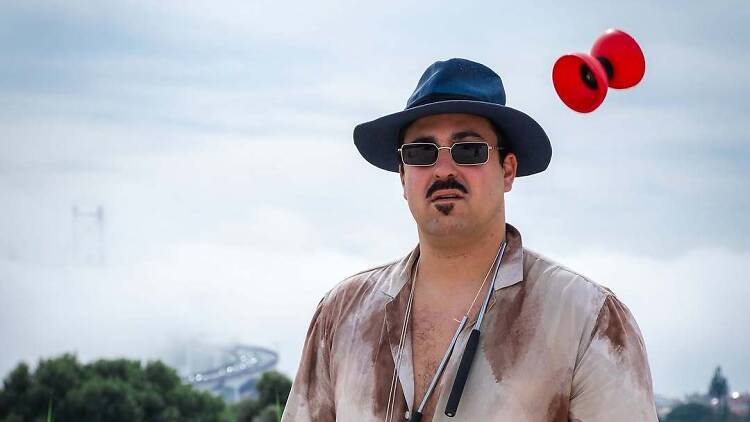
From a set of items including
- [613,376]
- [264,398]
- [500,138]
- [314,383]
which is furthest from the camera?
[264,398]

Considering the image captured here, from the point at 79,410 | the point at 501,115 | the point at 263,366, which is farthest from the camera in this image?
the point at 263,366

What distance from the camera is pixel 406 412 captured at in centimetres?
444

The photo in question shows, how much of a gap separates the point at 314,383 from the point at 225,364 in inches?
6701

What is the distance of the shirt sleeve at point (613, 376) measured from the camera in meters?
4.17

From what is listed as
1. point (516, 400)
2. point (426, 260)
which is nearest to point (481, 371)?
point (516, 400)

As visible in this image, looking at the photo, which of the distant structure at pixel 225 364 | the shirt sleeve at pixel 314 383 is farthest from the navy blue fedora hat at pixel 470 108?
the distant structure at pixel 225 364

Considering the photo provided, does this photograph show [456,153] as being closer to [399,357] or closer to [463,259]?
[463,259]

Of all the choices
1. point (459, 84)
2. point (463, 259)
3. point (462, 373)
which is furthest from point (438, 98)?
point (462, 373)

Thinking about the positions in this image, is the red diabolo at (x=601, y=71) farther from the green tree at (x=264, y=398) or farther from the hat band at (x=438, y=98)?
the green tree at (x=264, y=398)

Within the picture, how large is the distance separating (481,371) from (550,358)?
0.78ft

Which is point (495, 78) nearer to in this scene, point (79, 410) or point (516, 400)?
point (516, 400)

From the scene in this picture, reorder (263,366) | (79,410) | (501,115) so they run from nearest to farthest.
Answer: (501,115) < (79,410) < (263,366)

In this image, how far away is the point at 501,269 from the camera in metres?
4.54

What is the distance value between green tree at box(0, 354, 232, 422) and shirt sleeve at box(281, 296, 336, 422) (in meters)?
28.6
